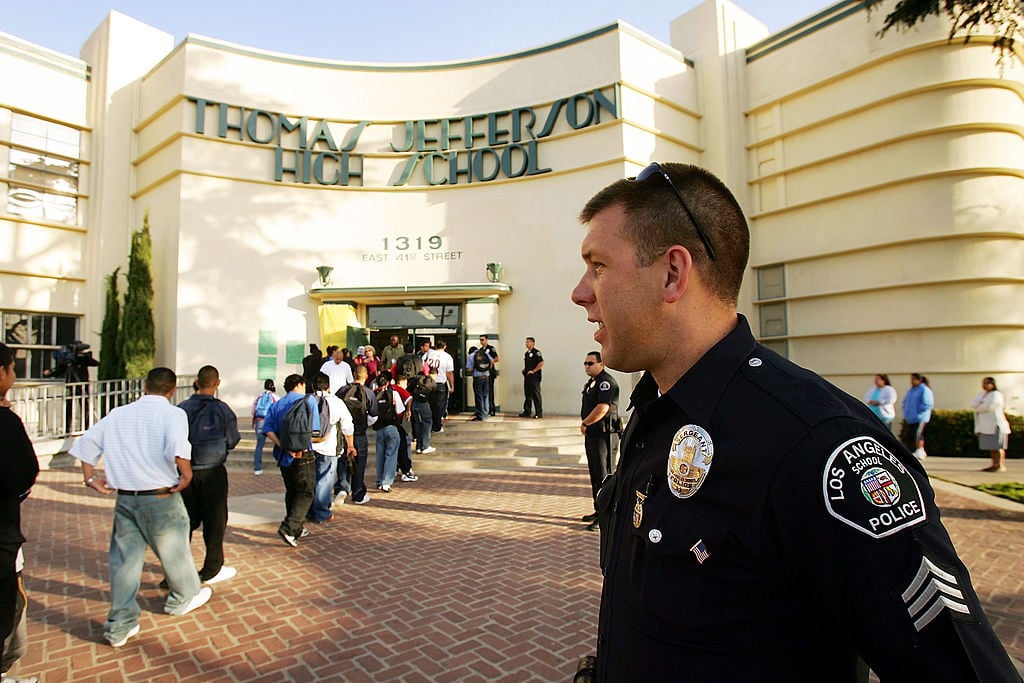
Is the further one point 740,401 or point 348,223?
point 348,223

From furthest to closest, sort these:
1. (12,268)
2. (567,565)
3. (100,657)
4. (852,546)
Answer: (12,268) < (567,565) < (100,657) < (852,546)

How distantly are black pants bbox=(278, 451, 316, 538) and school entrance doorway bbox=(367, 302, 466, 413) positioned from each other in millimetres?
9646

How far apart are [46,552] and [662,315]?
7595mm

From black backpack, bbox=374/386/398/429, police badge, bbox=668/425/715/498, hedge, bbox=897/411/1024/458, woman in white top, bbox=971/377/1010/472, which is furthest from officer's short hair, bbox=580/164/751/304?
hedge, bbox=897/411/1024/458

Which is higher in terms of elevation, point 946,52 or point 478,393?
point 946,52

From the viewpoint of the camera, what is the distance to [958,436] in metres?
13.2

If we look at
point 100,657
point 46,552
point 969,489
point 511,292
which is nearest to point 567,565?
point 100,657

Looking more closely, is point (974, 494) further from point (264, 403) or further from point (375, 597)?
point (264, 403)

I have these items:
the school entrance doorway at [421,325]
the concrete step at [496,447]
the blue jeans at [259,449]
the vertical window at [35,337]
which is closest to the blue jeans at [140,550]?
the blue jeans at [259,449]

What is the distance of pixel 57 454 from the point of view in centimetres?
1213

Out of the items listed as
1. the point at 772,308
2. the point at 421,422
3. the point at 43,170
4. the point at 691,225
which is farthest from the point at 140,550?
the point at 43,170

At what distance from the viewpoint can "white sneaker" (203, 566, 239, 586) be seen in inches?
211

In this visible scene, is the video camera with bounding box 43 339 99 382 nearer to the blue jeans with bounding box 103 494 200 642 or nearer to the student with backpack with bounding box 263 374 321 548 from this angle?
the student with backpack with bounding box 263 374 321 548

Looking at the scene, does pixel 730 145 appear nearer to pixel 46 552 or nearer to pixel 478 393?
pixel 478 393
